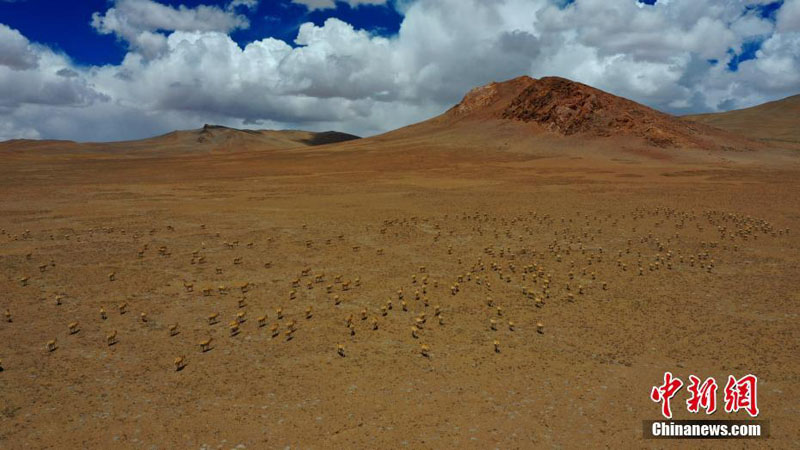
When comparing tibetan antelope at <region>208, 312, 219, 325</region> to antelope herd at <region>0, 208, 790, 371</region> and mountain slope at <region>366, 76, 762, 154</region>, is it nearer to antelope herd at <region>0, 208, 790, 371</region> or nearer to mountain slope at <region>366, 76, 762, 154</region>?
antelope herd at <region>0, 208, 790, 371</region>

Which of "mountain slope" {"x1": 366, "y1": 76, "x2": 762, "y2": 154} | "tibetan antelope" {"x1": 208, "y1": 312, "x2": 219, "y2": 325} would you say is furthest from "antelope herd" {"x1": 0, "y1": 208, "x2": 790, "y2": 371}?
"mountain slope" {"x1": 366, "y1": 76, "x2": 762, "y2": 154}

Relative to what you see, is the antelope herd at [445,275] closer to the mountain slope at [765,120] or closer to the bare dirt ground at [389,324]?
the bare dirt ground at [389,324]

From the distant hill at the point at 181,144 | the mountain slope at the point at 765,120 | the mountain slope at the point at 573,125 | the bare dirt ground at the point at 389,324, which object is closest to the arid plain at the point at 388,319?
the bare dirt ground at the point at 389,324

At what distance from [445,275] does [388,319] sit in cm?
368

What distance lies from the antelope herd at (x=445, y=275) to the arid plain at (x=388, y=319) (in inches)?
3.5

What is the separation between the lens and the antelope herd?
9.90 meters

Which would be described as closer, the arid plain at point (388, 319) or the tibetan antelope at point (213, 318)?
the arid plain at point (388, 319)

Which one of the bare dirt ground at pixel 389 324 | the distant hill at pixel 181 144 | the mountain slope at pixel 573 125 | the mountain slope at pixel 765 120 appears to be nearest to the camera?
the bare dirt ground at pixel 389 324

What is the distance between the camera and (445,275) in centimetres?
1357

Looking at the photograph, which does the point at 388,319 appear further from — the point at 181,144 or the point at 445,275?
the point at 181,144

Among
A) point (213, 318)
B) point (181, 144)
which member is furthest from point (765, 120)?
point (181, 144)

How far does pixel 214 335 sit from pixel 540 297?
7488mm

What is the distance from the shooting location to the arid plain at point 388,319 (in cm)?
668

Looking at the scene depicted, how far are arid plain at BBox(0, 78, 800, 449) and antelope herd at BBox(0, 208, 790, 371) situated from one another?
9cm
